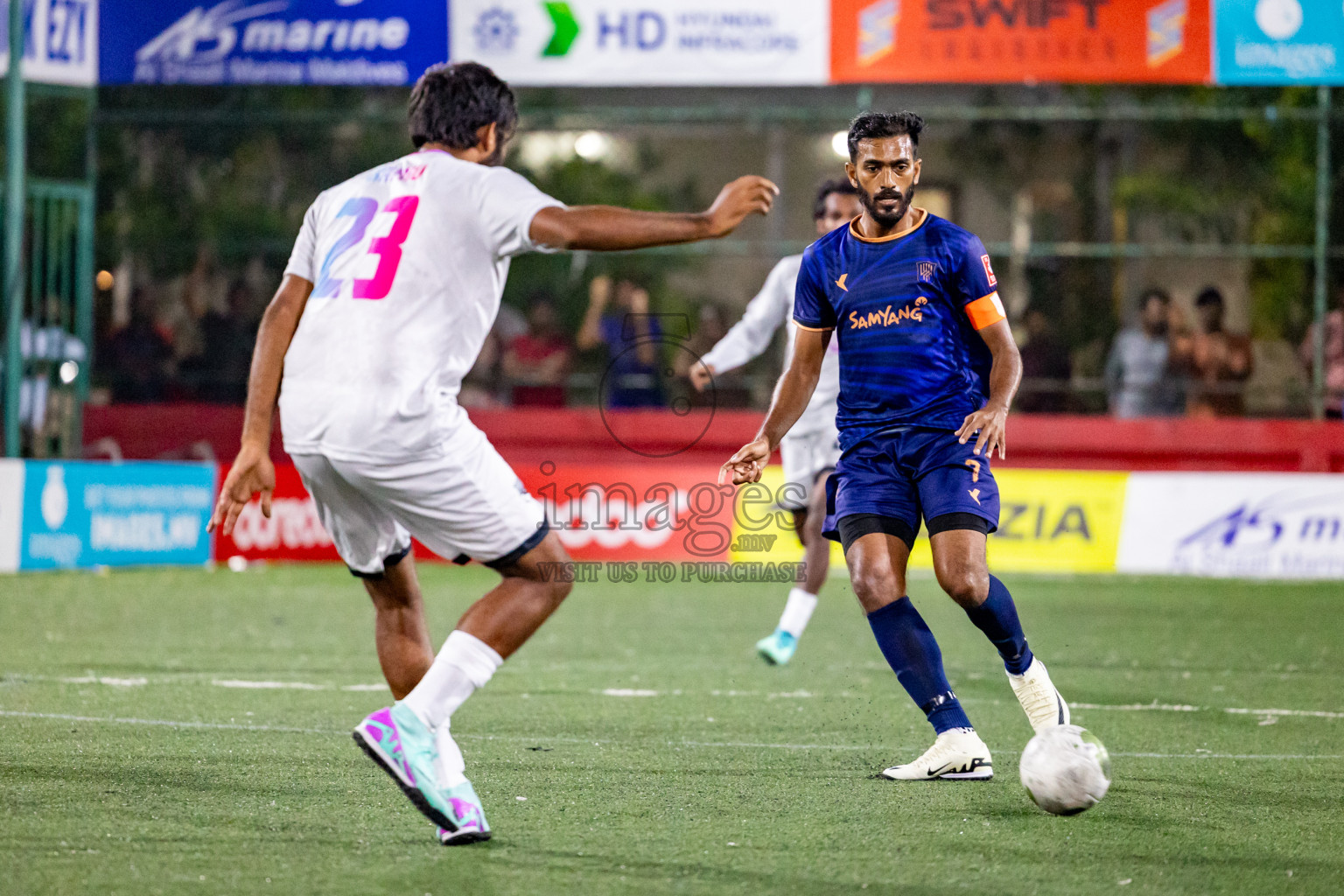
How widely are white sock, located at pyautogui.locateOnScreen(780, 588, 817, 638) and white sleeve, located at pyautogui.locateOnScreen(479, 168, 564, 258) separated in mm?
4782

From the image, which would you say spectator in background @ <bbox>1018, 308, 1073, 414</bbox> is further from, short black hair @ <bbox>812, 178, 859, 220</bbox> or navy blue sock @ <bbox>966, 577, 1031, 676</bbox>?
navy blue sock @ <bbox>966, 577, 1031, 676</bbox>

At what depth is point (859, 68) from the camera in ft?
52.7

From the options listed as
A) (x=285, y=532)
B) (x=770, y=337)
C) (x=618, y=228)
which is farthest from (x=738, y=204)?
(x=285, y=532)

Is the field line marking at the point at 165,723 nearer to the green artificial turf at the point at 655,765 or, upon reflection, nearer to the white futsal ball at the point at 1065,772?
the green artificial turf at the point at 655,765

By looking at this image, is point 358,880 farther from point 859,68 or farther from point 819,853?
point 859,68

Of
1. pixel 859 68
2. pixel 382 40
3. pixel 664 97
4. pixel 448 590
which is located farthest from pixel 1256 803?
pixel 664 97

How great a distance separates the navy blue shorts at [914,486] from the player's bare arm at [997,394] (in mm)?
99

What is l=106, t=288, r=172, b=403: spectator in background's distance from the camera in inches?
694

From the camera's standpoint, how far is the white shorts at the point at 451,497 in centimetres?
451

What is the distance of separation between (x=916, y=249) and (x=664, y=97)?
53.8 feet

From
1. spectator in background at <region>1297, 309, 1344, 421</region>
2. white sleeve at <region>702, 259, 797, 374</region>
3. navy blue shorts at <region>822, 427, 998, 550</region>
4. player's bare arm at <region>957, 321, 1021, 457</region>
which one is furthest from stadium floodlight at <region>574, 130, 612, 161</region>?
player's bare arm at <region>957, 321, 1021, 457</region>

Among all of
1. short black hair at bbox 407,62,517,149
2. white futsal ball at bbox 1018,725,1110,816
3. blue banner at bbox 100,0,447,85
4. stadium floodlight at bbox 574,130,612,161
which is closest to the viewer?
short black hair at bbox 407,62,517,149

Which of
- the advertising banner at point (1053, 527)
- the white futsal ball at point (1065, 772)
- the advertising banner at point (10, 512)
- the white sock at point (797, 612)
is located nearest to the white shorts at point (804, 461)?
the white sock at point (797, 612)

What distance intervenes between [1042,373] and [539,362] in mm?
5269
